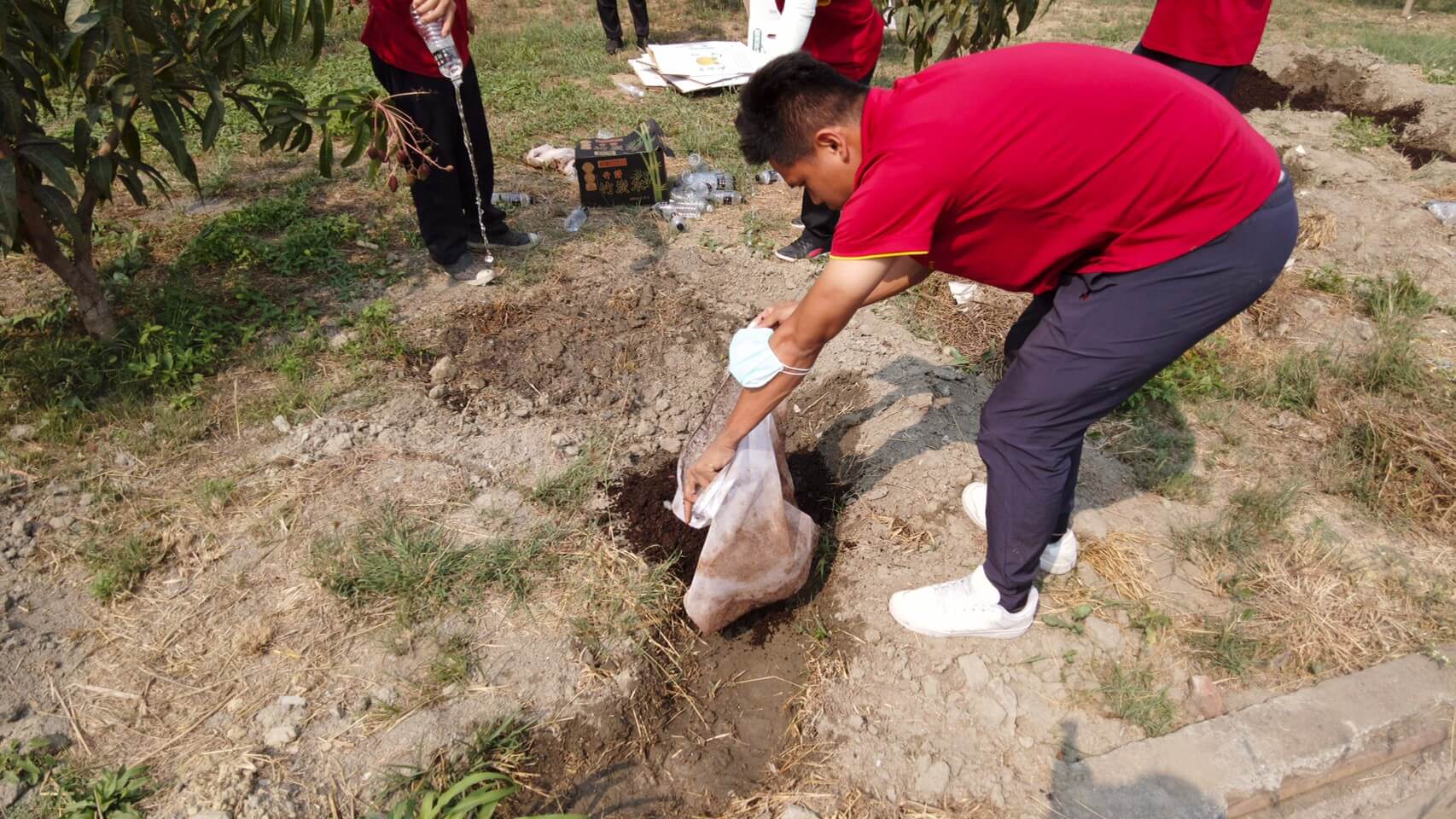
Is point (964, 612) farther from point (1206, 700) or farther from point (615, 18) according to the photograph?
point (615, 18)

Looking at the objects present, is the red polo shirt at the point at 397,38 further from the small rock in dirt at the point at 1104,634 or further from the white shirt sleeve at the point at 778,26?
the small rock in dirt at the point at 1104,634

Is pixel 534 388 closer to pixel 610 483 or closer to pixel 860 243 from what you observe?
pixel 610 483

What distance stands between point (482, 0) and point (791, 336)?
27.9 ft

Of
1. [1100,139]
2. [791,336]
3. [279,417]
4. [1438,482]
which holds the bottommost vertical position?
[1438,482]

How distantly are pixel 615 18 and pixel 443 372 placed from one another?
5.25m

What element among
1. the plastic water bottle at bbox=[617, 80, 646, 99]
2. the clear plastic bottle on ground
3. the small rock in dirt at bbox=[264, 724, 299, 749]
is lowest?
the small rock in dirt at bbox=[264, 724, 299, 749]

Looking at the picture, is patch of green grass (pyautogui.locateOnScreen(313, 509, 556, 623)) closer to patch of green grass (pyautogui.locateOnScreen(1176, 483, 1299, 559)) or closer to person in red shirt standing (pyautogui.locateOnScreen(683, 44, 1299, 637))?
person in red shirt standing (pyautogui.locateOnScreen(683, 44, 1299, 637))

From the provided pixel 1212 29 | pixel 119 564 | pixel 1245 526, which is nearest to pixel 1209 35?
pixel 1212 29

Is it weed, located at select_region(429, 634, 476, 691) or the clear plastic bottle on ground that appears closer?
weed, located at select_region(429, 634, 476, 691)

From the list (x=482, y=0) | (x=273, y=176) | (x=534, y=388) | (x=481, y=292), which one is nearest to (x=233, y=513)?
(x=534, y=388)

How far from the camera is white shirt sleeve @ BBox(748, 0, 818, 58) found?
3.15 meters

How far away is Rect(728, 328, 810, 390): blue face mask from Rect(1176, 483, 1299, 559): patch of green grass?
1.59 metres

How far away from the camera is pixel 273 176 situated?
4.53m

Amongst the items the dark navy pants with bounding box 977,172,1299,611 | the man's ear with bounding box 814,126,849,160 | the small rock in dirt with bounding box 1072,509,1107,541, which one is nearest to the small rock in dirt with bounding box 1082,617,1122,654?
the small rock in dirt with bounding box 1072,509,1107,541
